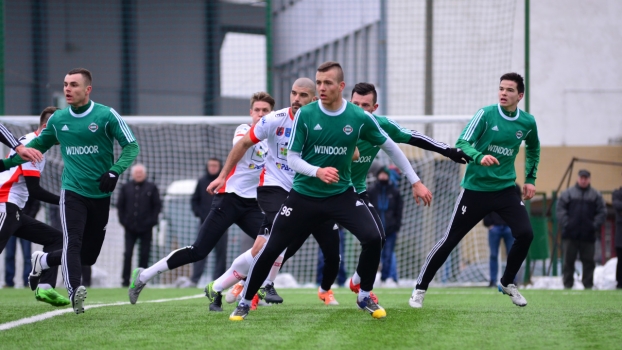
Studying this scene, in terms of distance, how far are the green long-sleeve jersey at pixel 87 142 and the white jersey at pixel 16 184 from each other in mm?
846

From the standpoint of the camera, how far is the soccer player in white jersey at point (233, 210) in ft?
29.6

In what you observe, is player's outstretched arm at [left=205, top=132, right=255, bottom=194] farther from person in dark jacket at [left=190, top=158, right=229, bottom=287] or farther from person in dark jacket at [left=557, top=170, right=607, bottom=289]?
person in dark jacket at [left=557, top=170, right=607, bottom=289]

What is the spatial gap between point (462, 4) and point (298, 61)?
14.5 ft

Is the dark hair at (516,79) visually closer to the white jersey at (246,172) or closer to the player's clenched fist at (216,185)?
the white jersey at (246,172)

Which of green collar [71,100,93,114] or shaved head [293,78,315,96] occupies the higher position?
shaved head [293,78,315,96]

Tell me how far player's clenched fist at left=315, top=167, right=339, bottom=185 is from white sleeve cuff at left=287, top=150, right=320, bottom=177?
12 centimetres

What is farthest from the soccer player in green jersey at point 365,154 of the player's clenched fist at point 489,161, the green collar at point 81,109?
the green collar at point 81,109

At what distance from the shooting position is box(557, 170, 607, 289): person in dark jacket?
15.7 m

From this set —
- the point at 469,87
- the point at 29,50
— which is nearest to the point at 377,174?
the point at 469,87

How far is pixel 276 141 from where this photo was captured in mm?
8469

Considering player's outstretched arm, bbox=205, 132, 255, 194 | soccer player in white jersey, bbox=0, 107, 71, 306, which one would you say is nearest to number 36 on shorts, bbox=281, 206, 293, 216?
player's outstretched arm, bbox=205, 132, 255, 194

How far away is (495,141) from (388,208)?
746cm

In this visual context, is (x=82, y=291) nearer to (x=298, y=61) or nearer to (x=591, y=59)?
(x=298, y=61)

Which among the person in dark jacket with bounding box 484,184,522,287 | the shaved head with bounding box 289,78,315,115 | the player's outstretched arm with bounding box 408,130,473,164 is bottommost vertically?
the person in dark jacket with bounding box 484,184,522,287
